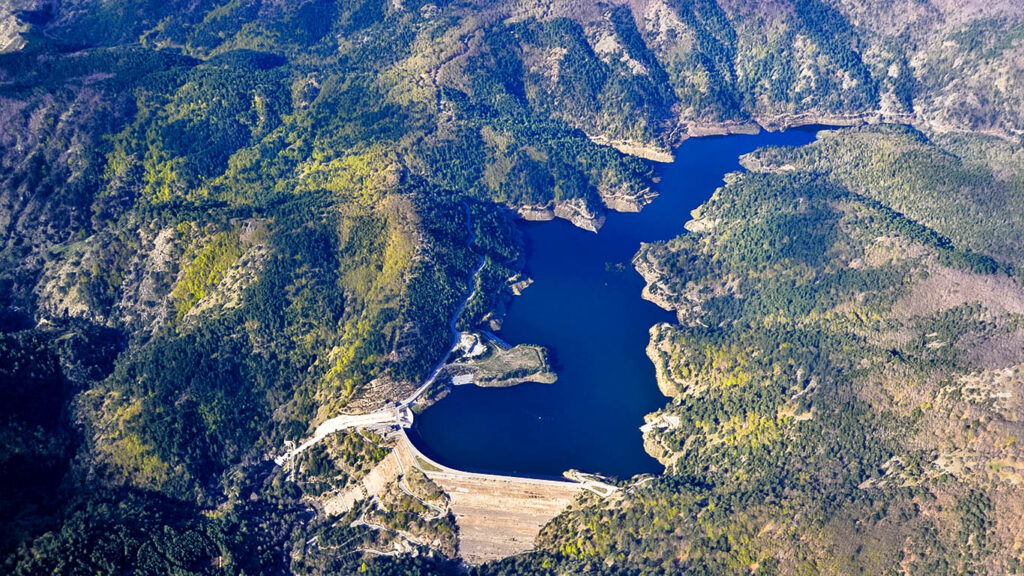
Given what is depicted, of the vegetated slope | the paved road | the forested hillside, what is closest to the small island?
the forested hillside

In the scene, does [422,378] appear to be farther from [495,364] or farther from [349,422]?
[349,422]

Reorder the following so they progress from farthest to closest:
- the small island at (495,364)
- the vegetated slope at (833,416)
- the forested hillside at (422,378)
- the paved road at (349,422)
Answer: the small island at (495,364) < the paved road at (349,422) < the forested hillside at (422,378) < the vegetated slope at (833,416)

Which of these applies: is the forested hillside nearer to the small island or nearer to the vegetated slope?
the vegetated slope

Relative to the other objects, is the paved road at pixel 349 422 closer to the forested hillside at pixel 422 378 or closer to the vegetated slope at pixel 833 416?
the forested hillside at pixel 422 378

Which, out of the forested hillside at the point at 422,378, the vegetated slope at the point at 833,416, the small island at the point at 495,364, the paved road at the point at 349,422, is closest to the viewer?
the vegetated slope at the point at 833,416

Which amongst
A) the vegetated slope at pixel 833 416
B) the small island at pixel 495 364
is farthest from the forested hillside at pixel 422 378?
the small island at pixel 495 364

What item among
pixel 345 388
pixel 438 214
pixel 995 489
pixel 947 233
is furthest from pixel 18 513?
pixel 947 233

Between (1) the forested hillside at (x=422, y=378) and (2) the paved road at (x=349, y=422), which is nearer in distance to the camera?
(1) the forested hillside at (x=422, y=378)

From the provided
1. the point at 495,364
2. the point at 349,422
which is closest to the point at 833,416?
the point at 495,364
